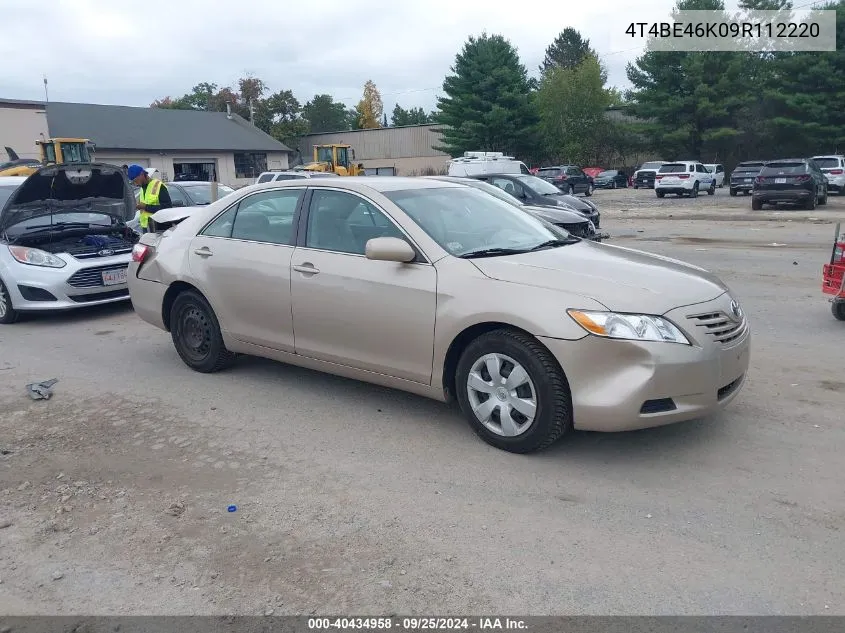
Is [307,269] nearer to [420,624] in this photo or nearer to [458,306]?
[458,306]

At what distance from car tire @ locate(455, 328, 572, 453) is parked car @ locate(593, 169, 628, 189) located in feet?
149

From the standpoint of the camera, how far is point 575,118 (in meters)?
58.3

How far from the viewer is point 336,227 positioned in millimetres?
5449

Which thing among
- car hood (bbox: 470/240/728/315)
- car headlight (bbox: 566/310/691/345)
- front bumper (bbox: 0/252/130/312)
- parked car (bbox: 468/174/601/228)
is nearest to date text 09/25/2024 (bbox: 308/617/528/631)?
car headlight (bbox: 566/310/691/345)

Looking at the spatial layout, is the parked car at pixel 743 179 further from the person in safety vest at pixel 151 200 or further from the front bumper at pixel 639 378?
the front bumper at pixel 639 378

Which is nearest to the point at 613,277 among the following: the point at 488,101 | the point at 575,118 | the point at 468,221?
the point at 468,221

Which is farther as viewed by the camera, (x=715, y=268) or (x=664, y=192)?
(x=664, y=192)

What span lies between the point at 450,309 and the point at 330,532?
1556 mm

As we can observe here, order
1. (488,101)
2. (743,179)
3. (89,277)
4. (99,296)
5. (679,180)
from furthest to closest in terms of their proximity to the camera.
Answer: (488,101) → (743,179) → (679,180) → (99,296) → (89,277)

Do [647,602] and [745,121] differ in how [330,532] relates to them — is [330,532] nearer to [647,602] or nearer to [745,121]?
[647,602]

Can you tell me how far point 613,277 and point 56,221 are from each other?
25.0 ft

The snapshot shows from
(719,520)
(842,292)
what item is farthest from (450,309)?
(842,292)

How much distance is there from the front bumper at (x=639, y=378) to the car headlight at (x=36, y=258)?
6.71m

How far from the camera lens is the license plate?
9047 mm
